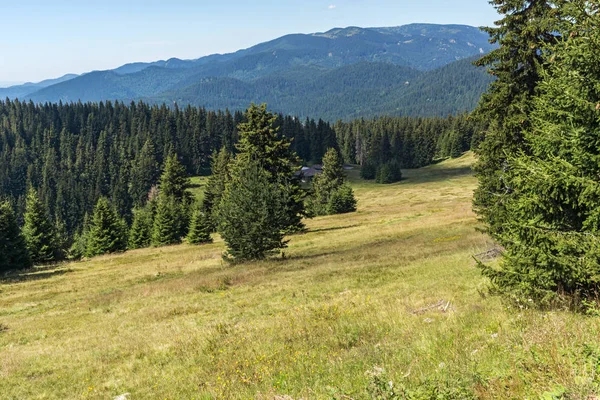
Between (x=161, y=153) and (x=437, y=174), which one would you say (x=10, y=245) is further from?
(x=161, y=153)

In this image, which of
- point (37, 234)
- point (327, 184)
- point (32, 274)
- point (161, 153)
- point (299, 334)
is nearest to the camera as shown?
point (299, 334)

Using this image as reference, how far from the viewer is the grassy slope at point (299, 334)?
6039mm

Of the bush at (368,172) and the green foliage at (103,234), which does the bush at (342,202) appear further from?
the bush at (368,172)

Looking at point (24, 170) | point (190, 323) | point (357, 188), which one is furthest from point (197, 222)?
point (24, 170)

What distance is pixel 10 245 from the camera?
45688 mm

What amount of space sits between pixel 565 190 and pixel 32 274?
1900 inches

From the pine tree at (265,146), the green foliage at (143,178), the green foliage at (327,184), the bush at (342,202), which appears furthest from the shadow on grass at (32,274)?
the green foliage at (143,178)

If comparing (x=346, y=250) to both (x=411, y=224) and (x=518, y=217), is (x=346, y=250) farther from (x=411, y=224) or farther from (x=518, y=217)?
(x=518, y=217)

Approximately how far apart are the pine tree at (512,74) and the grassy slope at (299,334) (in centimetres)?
626

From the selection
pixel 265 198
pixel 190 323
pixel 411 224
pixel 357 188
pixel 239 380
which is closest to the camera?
pixel 239 380

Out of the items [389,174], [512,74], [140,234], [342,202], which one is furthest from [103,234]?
[389,174]

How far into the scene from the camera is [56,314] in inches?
880

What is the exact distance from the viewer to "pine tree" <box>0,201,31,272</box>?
44594mm

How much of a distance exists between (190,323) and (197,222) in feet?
126
